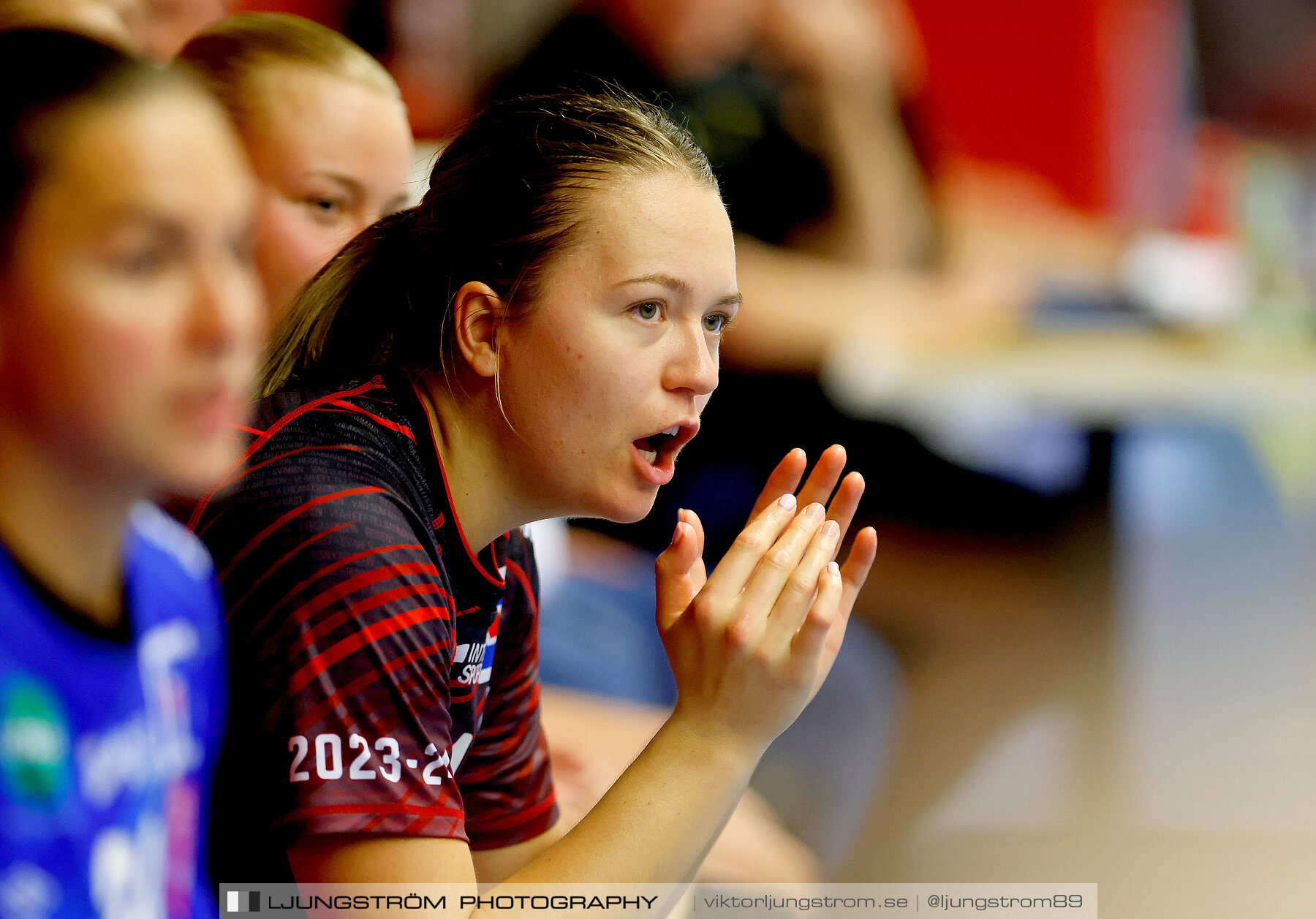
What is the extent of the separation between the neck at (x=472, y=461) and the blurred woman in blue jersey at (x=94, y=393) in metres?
0.24

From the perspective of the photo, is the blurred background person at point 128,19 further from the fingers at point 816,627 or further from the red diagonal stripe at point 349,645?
the fingers at point 816,627

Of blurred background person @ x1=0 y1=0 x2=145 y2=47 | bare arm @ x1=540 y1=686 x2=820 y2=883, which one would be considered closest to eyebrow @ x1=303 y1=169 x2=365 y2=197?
blurred background person @ x1=0 y1=0 x2=145 y2=47

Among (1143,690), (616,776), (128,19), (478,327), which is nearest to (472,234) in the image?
(478,327)

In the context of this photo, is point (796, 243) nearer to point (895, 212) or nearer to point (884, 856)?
point (895, 212)

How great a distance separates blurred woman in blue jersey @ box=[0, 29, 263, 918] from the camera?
362mm

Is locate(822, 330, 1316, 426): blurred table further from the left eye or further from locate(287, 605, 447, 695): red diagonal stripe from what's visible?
locate(287, 605, 447, 695): red diagonal stripe

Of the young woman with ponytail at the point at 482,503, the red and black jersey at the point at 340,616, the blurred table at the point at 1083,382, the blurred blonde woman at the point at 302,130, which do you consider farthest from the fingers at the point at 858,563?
the blurred table at the point at 1083,382

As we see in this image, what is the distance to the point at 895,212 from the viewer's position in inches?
116

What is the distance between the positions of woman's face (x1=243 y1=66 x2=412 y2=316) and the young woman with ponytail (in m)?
0.03

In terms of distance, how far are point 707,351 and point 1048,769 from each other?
2.01 metres

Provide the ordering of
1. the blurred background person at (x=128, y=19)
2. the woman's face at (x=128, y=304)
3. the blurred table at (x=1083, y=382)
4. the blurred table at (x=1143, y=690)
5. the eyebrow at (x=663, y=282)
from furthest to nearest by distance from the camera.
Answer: the blurred table at (x=1083, y=382) → the blurred table at (x=1143, y=690) → the eyebrow at (x=663, y=282) → the blurred background person at (x=128, y=19) → the woman's face at (x=128, y=304)

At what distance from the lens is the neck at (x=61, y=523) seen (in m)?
0.39

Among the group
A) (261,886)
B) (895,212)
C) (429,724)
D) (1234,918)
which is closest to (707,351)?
(429,724)

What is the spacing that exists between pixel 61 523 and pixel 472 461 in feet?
0.95
